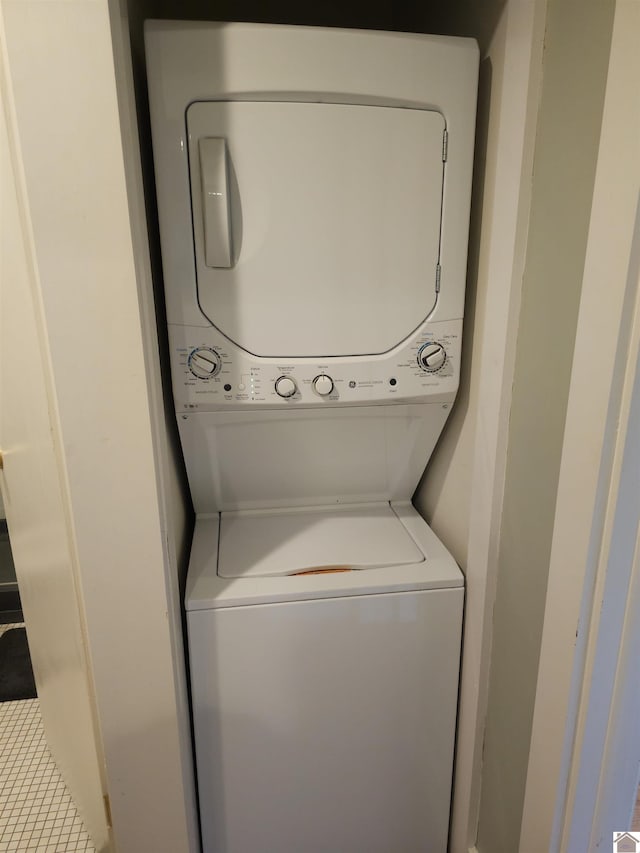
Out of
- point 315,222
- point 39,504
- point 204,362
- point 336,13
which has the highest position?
point 336,13

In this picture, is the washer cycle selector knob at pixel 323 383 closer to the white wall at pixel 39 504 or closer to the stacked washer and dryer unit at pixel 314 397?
the stacked washer and dryer unit at pixel 314 397

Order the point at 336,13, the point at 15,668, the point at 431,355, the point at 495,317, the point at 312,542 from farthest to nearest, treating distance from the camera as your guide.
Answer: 1. the point at 15,668
2. the point at 336,13
3. the point at 312,542
4. the point at 431,355
5. the point at 495,317

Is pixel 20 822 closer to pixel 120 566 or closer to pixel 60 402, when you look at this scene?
pixel 120 566

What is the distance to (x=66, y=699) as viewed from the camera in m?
1.31

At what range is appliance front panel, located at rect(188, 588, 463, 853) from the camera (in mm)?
1114

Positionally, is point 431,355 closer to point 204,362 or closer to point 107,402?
point 204,362

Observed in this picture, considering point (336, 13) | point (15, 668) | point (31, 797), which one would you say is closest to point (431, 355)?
point (336, 13)

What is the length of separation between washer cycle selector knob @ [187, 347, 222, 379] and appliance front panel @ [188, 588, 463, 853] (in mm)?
485

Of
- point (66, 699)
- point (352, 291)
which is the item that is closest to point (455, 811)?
point (66, 699)

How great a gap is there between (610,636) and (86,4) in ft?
3.97

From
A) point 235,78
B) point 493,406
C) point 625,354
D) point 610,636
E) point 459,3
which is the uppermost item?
point 459,3

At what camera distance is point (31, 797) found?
1.52 metres

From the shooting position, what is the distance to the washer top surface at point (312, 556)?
1.10 m

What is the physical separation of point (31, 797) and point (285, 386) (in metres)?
1.44
